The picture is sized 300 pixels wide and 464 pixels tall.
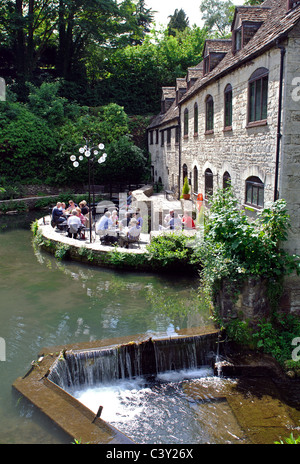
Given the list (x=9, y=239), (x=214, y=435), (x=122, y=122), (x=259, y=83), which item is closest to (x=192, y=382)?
(x=214, y=435)

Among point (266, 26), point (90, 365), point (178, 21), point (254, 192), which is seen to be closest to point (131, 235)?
point (254, 192)

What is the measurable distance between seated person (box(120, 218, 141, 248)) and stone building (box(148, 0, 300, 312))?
3281 millimetres

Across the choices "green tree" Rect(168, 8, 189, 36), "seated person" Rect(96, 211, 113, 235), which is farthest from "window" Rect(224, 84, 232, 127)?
"green tree" Rect(168, 8, 189, 36)

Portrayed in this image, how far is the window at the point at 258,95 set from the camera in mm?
9633

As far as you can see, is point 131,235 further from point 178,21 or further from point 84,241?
point 178,21

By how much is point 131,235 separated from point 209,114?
5683 mm

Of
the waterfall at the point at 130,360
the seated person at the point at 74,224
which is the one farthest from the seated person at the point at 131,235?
the waterfall at the point at 130,360

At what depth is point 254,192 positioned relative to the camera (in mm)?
10453

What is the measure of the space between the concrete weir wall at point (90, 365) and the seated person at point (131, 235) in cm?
636

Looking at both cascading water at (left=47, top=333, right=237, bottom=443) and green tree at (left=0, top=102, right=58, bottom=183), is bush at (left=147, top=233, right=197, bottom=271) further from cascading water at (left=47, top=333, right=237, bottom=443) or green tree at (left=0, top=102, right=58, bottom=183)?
green tree at (left=0, top=102, right=58, bottom=183)

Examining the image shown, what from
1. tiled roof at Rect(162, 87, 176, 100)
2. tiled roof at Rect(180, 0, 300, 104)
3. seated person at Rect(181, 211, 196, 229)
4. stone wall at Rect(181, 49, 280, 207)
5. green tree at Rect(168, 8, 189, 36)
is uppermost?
green tree at Rect(168, 8, 189, 36)

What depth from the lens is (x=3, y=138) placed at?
27.1m

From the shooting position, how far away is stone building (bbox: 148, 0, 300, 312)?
8.35 metres
